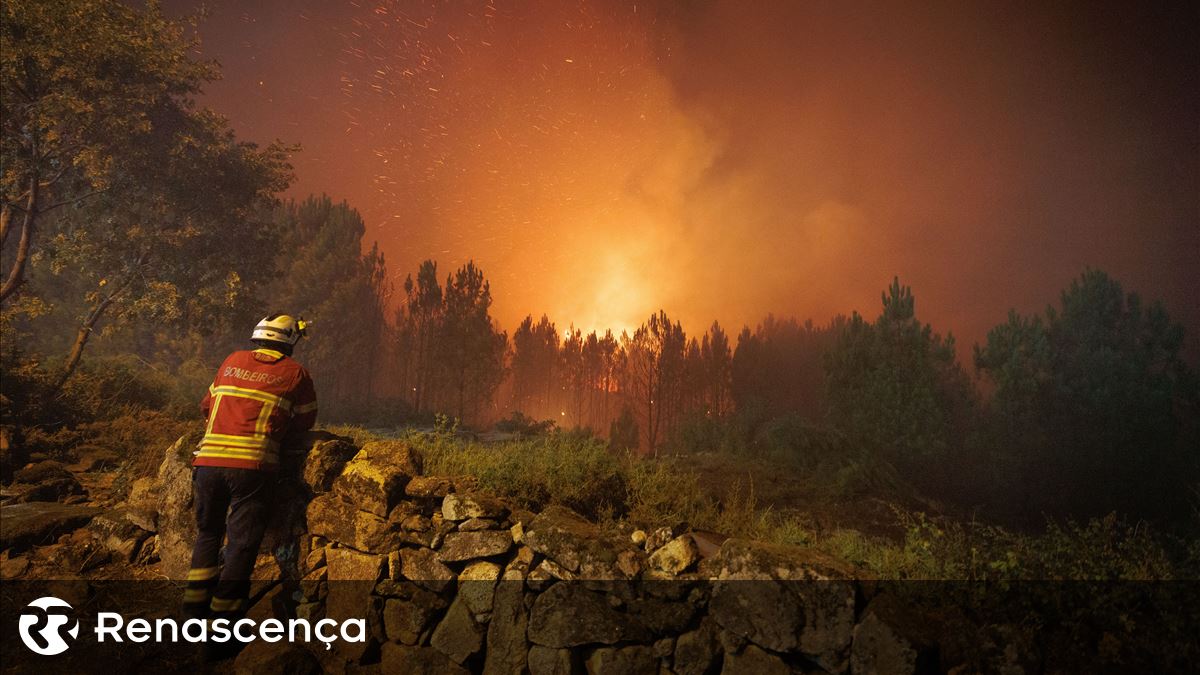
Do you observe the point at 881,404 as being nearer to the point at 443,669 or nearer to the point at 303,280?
the point at 443,669

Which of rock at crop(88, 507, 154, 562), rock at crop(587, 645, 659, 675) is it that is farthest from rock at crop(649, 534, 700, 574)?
rock at crop(88, 507, 154, 562)

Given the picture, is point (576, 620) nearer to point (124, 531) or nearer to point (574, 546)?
point (574, 546)

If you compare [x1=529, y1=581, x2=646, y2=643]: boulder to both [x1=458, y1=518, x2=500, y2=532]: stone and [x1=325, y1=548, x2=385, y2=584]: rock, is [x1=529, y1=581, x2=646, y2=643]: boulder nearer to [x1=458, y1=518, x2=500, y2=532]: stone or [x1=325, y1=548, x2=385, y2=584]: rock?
[x1=458, y1=518, x2=500, y2=532]: stone

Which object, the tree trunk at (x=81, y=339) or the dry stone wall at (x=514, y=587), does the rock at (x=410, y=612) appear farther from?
the tree trunk at (x=81, y=339)

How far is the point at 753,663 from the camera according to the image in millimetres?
3426

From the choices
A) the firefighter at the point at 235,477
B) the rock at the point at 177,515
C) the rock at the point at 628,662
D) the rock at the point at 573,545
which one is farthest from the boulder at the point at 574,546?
the rock at the point at 177,515

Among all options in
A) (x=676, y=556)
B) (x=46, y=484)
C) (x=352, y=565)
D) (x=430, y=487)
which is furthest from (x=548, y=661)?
(x=46, y=484)

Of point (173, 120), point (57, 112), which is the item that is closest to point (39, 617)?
point (57, 112)

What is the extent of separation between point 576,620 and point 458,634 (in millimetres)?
1276

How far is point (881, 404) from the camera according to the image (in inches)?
900

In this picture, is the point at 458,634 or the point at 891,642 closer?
the point at 891,642

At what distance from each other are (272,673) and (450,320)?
116 ft

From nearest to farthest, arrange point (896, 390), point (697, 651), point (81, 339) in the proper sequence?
point (697, 651) < point (81, 339) < point (896, 390)

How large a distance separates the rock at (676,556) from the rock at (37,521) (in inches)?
278
